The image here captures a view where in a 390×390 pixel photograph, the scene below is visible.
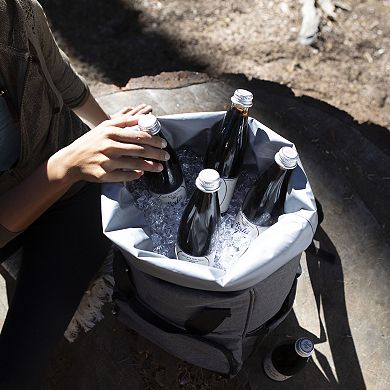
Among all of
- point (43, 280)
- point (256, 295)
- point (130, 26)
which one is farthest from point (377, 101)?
point (43, 280)

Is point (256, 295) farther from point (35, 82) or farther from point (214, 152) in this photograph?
point (35, 82)

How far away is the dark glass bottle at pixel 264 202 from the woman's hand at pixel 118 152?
17 centimetres

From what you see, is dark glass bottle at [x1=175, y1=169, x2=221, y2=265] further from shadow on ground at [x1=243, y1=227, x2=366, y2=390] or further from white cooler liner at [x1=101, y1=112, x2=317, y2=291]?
shadow on ground at [x1=243, y1=227, x2=366, y2=390]

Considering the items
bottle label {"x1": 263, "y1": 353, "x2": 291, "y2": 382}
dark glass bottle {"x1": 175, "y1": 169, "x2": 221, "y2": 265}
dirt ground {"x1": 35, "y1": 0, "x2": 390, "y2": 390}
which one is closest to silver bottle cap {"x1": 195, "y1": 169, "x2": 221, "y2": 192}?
dark glass bottle {"x1": 175, "y1": 169, "x2": 221, "y2": 265}

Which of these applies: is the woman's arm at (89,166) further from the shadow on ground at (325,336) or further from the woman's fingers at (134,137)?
the shadow on ground at (325,336)

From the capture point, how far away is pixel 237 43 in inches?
72.3

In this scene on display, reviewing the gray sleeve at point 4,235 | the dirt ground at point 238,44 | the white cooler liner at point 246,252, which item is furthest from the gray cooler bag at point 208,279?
the dirt ground at point 238,44

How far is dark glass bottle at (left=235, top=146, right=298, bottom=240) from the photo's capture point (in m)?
0.75

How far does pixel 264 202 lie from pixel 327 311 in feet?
1.46

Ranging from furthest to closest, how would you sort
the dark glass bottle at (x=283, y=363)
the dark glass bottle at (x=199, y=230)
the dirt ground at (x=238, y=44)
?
the dirt ground at (x=238, y=44) < the dark glass bottle at (x=283, y=363) < the dark glass bottle at (x=199, y=230)

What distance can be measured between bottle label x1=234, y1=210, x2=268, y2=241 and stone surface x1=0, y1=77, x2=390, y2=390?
39cm

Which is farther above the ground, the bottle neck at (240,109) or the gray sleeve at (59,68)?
the bottle neck at (240,109)

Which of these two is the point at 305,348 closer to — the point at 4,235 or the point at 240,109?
the point at 240,109

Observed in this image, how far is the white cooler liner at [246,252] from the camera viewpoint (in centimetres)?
66
